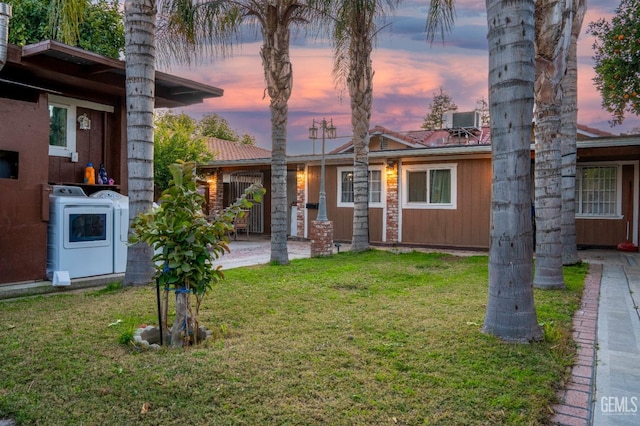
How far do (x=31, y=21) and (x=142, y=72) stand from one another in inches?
323

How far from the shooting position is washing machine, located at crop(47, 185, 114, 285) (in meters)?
6.16

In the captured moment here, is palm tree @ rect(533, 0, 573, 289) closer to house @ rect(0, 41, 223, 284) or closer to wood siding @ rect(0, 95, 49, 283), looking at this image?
house @ rect(0, 41, 223, 284)

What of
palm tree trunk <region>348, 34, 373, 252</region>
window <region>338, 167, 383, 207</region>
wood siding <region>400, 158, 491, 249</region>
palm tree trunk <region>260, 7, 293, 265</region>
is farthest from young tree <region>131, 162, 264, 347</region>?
window <region>338, 167, 383, 207</region>

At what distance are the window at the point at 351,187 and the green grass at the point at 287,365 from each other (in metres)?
8.03

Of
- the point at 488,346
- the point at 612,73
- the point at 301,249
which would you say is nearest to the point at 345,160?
the point at 301,249

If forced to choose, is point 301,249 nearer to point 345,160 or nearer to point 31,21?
point 345,160

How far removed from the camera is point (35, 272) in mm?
6004

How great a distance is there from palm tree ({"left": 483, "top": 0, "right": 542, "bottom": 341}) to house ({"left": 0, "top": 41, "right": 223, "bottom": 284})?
4.60 meters

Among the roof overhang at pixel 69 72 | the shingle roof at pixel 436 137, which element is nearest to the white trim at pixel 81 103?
the roof overhang at pixel 69 72

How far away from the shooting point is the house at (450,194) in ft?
37.4

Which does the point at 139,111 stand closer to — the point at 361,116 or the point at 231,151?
the point at 361,116

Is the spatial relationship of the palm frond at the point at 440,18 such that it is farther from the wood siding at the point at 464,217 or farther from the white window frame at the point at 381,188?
the white window frame at the point at 381,188

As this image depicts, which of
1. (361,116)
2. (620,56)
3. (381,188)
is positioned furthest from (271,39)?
(620,56)

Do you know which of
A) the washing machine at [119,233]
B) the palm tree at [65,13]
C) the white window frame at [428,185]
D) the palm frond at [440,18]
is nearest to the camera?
the palm tree at [65,13]
